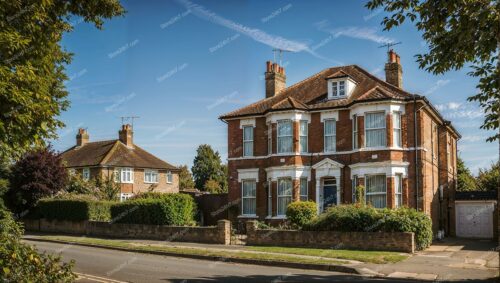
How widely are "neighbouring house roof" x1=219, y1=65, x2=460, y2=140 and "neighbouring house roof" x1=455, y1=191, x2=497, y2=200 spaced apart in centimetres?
455

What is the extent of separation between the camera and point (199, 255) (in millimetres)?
20047

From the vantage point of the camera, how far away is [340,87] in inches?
1201

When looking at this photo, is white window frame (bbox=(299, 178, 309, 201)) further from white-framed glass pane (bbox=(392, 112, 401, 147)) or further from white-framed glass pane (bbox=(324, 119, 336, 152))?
white-framed glass pane (bbox=(392, 112, 401, 147))

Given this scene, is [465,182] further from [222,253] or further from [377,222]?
[222,253]

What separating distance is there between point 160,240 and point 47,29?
18383 millimetres

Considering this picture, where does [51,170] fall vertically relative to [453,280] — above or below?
above

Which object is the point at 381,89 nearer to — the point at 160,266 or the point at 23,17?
the point at 160,266

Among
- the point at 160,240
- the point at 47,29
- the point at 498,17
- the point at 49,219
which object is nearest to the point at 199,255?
the point at 160,240

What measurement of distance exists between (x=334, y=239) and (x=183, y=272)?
357 inches

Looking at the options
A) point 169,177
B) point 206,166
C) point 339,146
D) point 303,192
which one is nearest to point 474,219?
point 339,146

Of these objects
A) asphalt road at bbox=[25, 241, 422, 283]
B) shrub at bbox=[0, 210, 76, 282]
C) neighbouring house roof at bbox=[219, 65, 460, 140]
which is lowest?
asphalt road at bbox=[25, 241, 422, 283]

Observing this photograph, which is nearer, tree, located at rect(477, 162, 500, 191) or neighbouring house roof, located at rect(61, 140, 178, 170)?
tree, located at rect(477, 162, 500, 191)

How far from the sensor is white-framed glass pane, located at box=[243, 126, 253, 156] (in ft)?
107

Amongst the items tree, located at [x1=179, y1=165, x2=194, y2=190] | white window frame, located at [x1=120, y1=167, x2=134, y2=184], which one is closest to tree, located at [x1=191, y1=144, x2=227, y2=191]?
tree, located at [x1=179, y1=165, x2=194, y2=190]
